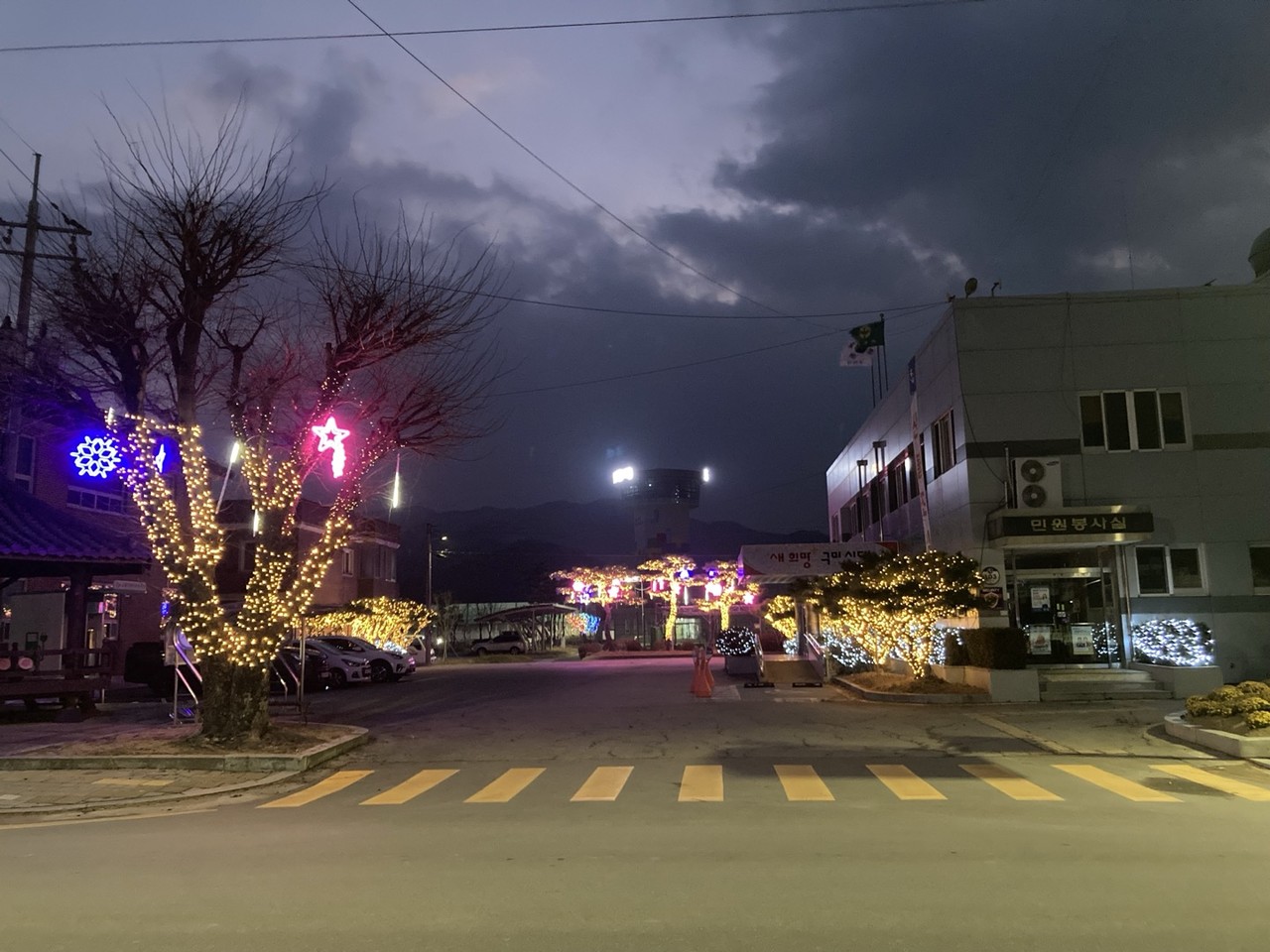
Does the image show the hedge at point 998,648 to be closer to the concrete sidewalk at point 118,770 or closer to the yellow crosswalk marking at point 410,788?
the yellow crosswalk marking at point 410,788

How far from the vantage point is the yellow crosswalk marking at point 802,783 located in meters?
10.8

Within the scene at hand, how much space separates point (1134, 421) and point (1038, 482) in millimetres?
2719

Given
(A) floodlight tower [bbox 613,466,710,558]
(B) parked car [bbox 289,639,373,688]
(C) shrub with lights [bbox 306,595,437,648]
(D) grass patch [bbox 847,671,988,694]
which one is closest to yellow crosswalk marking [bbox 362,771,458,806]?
(D) grass patch [bbox 847,671,988,694]

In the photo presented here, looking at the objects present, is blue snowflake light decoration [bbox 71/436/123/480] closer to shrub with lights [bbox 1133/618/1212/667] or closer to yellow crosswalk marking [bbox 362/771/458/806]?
yellow crosswalk marking [bbox 362/771/458/806]

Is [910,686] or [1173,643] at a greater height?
[1173,643]

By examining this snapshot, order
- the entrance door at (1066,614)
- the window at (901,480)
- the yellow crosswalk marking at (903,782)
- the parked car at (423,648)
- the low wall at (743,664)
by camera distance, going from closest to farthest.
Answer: the yellow crosswalk marking at (903,782) → the entrance door at (1066,614) → the window at (901,480) → the low wall at (743,664) → the parked car at (423,648)

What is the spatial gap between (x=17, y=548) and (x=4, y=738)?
3639mm

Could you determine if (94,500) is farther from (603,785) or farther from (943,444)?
(603,785)

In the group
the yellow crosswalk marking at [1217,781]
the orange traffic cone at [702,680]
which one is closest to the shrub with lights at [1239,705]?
the yellow crosswalk marking at [1217,781]

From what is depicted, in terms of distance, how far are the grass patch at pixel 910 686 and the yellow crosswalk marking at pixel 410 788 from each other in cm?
1125

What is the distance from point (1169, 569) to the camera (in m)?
22.5

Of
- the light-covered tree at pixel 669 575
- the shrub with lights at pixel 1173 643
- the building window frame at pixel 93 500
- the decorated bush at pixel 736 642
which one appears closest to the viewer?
the shrub with lights at pixel 1173 643

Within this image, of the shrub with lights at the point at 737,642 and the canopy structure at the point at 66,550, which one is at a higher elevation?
the canopy structure at the point at 66,550

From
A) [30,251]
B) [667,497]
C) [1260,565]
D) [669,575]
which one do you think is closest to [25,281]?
[30,251]
